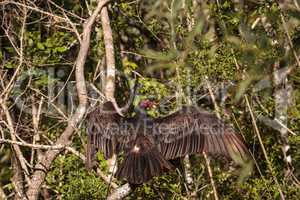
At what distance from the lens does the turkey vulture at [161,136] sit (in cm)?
459

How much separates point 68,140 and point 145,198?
138 cm

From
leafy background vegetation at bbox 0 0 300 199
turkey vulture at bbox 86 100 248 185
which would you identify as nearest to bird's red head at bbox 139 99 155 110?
leafy background vegetation at bbox 0 0 300 199

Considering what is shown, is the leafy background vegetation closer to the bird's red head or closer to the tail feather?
the bird's red head

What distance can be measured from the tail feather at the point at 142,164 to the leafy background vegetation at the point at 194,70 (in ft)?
1.77

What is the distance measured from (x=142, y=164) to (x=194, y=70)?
1098 mm

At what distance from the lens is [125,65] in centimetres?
664

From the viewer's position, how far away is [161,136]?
4.77 m

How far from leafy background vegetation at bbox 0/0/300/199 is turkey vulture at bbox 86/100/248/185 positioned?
0.32m

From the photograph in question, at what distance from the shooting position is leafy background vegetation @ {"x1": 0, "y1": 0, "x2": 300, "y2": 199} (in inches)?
199

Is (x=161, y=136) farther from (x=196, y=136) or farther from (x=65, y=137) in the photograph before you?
(x=65, y=137)

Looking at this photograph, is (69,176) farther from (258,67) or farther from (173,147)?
(258,67)

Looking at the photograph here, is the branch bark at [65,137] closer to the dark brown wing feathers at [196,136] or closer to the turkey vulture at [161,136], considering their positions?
the turkey vulture at [161,136]

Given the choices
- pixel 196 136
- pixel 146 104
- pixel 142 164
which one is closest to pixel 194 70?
pixel 146 104

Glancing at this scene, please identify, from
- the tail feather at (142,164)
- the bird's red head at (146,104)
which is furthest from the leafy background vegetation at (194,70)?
the tail feather at (142,164)
